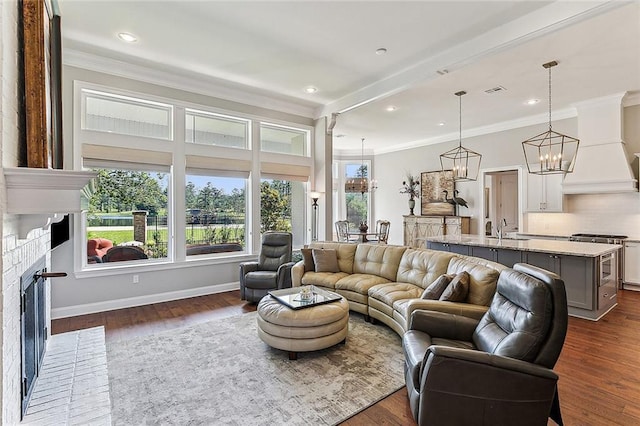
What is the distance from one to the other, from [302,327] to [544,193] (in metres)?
5.98

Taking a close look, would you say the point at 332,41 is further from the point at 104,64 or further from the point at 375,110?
the point at 104,64

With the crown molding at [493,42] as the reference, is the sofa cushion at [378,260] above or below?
below

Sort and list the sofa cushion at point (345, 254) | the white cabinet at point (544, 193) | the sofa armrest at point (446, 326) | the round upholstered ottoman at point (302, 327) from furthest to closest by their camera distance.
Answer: the white cabinet at point (544, 193) < the sofa cushion at point (345, 254) < the round upholstered ottoman at point (302, 327) < the sofa armrest at point (446, 326)

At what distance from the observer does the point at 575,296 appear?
13.9 feet

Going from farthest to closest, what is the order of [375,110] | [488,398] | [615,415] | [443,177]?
[443,177] → [375,110] → [615,415] → [488,398]

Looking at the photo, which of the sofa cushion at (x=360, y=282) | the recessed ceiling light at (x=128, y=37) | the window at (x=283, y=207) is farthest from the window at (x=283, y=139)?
the sofa cushion at (x=360, y=282)

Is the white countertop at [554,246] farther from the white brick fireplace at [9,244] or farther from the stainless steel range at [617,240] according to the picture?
the white brick fireplace at [9,244]

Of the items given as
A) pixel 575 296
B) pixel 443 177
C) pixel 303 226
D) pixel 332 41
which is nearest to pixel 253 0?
pixel 332 41

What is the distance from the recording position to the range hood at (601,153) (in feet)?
18.1

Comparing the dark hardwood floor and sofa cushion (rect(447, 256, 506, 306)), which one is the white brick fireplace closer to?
the dark hardwood floor

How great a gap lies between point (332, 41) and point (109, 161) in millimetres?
3493

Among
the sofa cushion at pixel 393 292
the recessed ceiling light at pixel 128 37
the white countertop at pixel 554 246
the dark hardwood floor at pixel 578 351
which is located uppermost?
the recessed ceiling light at pixel 128 37

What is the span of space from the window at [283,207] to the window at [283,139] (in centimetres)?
62

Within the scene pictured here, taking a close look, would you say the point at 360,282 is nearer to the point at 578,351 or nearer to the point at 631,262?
the point at 578,351
